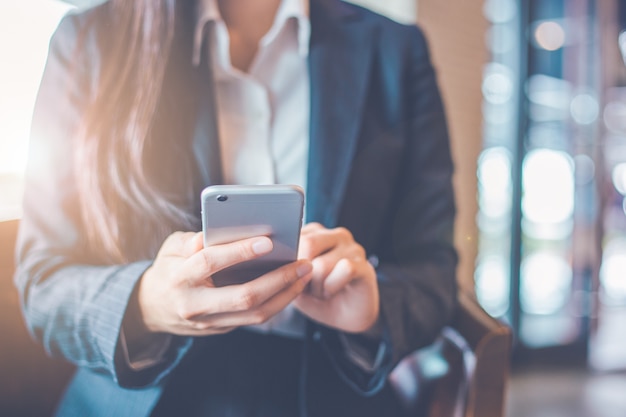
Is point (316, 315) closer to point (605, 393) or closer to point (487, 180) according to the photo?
point (487, 180)

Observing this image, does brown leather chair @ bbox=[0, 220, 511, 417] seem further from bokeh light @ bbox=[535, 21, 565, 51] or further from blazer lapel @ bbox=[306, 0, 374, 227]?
bokeh light @ bbox=[535, 21, 565, 51]

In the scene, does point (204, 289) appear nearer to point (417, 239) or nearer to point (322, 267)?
point (322, 267)

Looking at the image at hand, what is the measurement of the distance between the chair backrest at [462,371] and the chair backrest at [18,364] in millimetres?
389

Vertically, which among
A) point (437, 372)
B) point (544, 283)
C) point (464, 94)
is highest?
point (464, 94)

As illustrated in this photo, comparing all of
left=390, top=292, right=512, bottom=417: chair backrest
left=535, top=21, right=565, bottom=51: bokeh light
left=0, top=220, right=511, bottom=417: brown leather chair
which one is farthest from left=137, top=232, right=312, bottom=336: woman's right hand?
left=535, top=21, right=565, bottom=51: bokeh light

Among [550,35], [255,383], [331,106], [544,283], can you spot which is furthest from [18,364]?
[544,283]

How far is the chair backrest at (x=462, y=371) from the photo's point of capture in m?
→ 0.52

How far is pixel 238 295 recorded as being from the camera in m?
0.31

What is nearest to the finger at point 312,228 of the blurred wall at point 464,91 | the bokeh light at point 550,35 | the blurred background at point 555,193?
the blurred wall at point 464,91

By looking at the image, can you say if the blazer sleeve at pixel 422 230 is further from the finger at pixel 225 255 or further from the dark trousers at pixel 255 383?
the finger at pixel 225 255

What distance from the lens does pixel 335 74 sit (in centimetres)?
43

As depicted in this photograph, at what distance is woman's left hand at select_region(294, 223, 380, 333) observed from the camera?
0.37m

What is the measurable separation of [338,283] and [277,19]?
25cm

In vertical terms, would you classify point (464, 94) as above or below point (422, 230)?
above
